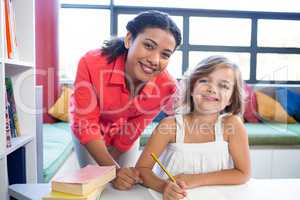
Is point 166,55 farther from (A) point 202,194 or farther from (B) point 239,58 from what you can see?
(B) point 239,58

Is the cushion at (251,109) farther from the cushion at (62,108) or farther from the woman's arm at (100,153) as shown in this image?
the woman's arm at (100,153)

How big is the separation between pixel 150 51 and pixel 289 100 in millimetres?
2550

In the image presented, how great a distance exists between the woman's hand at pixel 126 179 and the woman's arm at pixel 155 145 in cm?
3

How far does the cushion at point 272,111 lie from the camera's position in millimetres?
2955

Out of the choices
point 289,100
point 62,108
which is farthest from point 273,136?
point 62,108

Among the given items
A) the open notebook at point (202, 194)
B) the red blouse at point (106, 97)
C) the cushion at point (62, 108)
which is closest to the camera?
the open notebook at point (202, 194)

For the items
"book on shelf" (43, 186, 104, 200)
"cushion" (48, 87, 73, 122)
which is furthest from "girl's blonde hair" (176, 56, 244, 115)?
"cushion" (48, 87, 73, 122)

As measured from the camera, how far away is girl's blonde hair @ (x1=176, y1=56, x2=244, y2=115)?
1.09 metres

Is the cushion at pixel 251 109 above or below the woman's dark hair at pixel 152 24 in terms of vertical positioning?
below

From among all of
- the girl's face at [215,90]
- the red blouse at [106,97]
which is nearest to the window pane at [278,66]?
the red blouse at [106,97]

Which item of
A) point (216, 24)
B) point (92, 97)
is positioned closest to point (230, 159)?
point (92, 97)

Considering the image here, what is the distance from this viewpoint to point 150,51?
3.34 ft

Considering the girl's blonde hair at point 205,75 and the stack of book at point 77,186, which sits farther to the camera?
the girl's blonde hair at point 205,75

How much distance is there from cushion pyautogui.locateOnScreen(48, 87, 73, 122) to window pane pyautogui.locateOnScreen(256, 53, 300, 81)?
2.41 m
